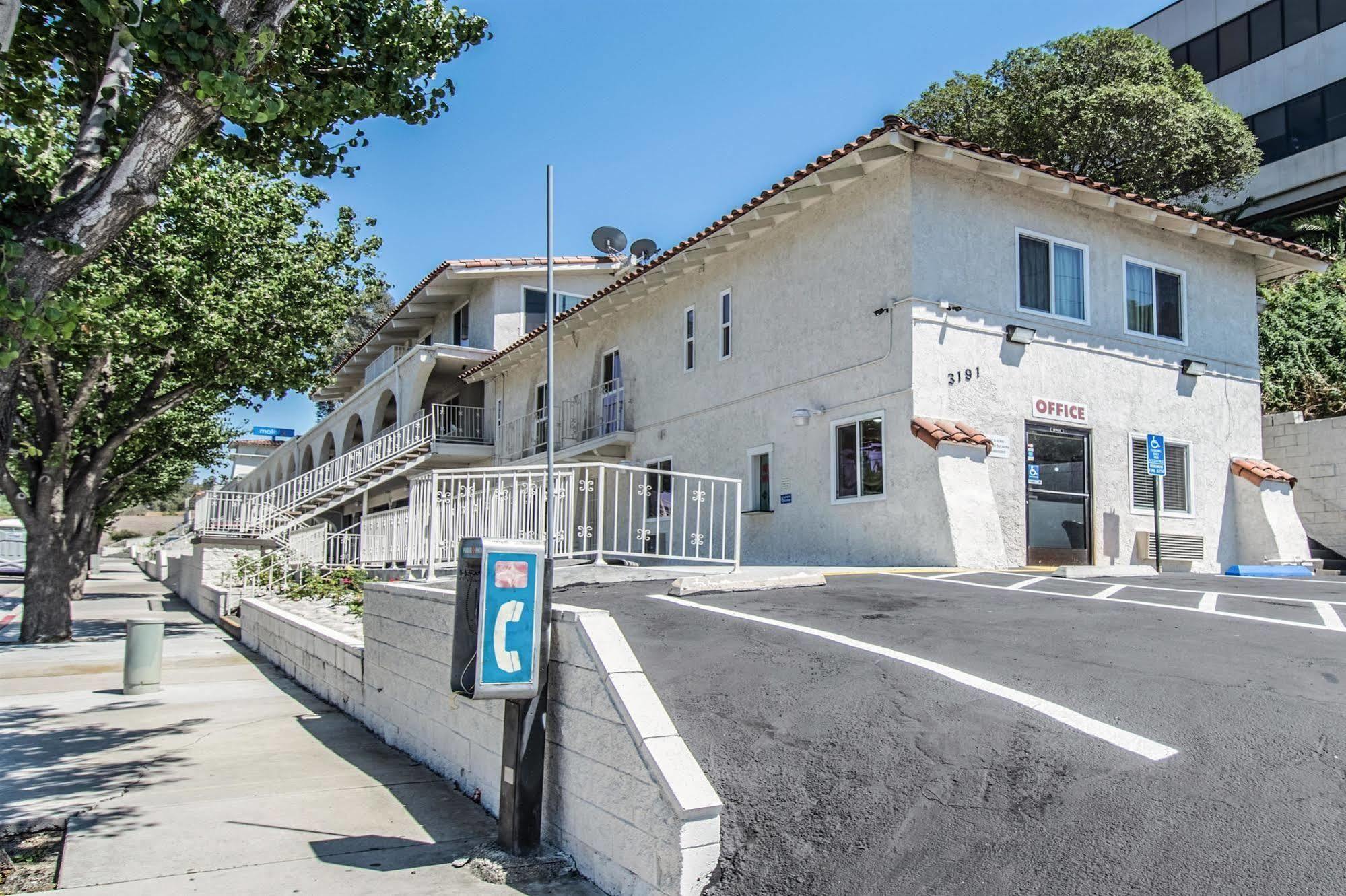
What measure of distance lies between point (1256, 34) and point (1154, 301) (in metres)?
24.1

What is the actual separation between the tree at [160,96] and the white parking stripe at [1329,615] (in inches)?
300

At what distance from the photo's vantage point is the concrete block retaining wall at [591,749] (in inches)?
163

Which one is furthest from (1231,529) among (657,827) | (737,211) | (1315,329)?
(657,827)

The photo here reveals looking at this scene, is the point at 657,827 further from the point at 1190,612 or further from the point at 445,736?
the point at 1190,612

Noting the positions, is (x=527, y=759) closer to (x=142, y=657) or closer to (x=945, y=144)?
(x=142, y=657)

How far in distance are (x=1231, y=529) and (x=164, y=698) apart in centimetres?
1516

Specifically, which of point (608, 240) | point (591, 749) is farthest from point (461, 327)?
point (591, 749)

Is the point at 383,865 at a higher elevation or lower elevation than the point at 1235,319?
lower

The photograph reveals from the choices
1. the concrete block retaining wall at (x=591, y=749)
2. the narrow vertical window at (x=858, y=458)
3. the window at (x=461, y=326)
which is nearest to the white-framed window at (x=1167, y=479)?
the narrow vertical window at (x=858, y=458)

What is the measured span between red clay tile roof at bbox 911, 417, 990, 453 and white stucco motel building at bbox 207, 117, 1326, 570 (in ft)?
0.10

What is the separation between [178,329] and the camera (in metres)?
15.0

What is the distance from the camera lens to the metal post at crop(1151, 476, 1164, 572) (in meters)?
13.6

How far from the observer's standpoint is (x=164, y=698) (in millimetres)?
10930

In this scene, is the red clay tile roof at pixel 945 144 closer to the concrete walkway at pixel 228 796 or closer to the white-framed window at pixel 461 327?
the concrete walkway at pixel 228 796
